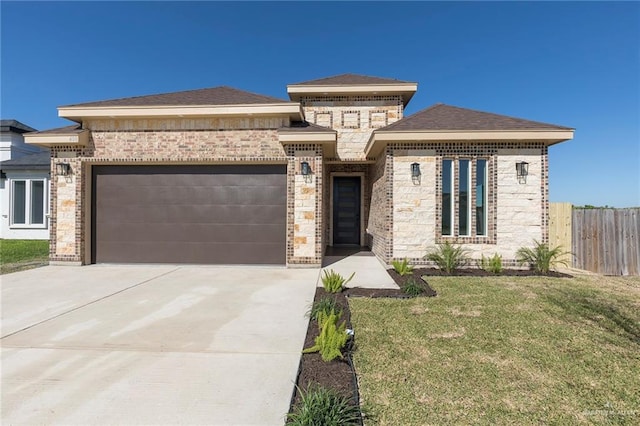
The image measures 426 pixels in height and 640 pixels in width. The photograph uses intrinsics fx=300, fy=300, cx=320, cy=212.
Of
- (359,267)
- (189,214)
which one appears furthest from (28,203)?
(359,267)

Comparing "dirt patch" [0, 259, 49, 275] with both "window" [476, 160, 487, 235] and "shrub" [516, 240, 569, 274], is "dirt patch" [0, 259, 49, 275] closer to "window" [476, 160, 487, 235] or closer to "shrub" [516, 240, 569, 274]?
"window" [476, 160, 487, 235]

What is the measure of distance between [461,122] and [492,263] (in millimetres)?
3710

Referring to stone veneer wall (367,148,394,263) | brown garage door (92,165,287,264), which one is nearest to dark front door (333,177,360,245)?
stone veneer wall (367,148,394,263)

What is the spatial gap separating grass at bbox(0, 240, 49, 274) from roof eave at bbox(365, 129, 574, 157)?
10.1 metres

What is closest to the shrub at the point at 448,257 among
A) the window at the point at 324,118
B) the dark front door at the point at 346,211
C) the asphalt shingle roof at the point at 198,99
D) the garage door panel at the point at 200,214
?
the garage door panel at the point at 200,214

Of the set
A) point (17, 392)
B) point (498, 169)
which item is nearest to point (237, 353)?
point (17, 392)

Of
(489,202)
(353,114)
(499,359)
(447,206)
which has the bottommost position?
(499,359)

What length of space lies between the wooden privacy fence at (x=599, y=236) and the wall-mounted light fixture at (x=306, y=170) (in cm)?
673

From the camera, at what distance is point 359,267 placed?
784cm

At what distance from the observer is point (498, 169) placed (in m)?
7.61

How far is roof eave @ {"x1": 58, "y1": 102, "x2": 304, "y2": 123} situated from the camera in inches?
299

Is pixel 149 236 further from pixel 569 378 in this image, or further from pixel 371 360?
pixel 569 378

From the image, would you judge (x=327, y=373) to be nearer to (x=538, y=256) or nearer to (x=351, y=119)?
(x=538, y=256)

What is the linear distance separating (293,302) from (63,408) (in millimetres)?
3110
